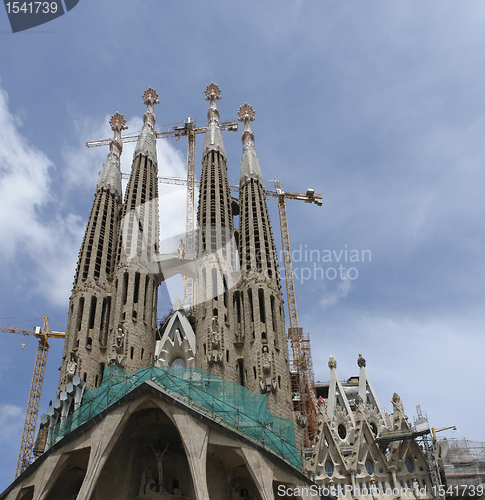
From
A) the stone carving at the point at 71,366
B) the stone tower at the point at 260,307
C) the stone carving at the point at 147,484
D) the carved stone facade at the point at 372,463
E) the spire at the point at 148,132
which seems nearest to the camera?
the stone carving at the point at 147,484

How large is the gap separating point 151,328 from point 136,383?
9769mm

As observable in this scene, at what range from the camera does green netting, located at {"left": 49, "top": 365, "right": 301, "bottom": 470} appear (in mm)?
27734

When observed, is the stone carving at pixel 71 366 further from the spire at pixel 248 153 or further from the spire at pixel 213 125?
the spire at pixel 213 125

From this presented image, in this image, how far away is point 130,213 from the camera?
43.5 metres

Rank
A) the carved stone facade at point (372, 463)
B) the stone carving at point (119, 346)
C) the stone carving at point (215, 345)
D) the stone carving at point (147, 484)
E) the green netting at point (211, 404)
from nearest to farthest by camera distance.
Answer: the green netting at point (211, 404), the stone carving at point (147, 484), the carved stone facade at point (372, 463), the stone carving at point (119, 346), the stone carving at point (215, 345)

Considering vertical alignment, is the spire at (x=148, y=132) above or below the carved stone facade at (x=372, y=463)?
above

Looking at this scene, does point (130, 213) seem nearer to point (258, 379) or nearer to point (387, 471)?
point (258, 379)

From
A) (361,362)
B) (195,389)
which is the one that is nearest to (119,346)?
(195,389)

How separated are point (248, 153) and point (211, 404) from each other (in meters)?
28.1

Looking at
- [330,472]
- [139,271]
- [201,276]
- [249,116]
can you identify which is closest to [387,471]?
[330,472]

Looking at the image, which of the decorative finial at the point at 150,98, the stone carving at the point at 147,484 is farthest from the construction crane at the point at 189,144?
the stone carving at the point at 147,484

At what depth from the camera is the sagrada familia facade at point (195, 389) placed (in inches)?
1080

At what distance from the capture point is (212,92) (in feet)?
187

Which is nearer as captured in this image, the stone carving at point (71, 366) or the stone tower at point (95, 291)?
the stone carving at point (71, 366)
